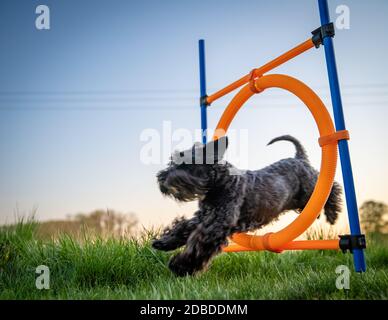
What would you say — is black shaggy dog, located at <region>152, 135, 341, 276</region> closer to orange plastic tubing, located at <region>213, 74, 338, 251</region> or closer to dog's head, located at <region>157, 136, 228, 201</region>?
dog's head, located at <region>157, 136, 228, 201</region>

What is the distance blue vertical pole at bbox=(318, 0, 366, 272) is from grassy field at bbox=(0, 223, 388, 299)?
178 mm

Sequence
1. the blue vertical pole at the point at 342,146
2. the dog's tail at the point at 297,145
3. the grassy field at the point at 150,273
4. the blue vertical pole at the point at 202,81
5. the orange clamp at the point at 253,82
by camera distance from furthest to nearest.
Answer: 1. the blue vertical pole at the point at 202,81
2. the dog's tail at the point at 297,145
3. the orange clamp at the point at 253,82
4. the blue vertical pole at the point at 342,146
5. the grassy field at the point at 150,273

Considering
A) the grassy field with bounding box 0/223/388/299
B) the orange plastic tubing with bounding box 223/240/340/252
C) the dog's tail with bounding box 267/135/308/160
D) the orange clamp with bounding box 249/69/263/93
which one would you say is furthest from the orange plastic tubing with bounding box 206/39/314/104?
the grassy field with bounding box 0/223/388/299

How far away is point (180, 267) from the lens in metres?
2.66

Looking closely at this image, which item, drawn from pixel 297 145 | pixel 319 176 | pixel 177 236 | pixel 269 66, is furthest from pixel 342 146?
pixel 177 236

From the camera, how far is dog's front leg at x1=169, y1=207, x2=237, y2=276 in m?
2.62

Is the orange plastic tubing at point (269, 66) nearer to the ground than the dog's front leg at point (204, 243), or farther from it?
farther from it

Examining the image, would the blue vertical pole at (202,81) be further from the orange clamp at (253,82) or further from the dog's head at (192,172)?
the dog's head at (192,172)

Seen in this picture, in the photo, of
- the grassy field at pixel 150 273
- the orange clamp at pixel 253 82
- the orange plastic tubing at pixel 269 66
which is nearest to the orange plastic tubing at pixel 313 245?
the grassy field at pixel 150 273

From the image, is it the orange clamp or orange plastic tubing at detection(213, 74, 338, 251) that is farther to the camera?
the orange clamp

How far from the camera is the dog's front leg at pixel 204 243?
8.61 ft

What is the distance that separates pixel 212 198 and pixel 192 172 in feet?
0.89

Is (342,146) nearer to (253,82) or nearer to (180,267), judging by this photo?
(253,82)

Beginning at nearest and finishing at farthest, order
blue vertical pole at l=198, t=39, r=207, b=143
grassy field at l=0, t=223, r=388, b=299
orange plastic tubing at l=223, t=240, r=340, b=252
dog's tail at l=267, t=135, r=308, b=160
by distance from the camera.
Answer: grassy field at l=0, t=223, r=388, b=299 < orange plastic tubing at l=223, t=240, r=340, b=252 < dog's tail at l=267, t=135, r=308, b=160 < blue vertical pole at l=198, t=39, r=207, b=143
